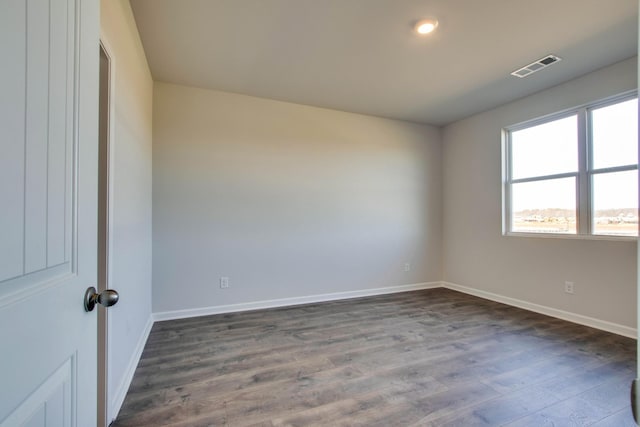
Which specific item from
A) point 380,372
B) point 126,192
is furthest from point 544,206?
point 126,192

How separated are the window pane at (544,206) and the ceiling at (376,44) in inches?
44.9

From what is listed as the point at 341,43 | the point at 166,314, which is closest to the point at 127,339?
the point at 166,314

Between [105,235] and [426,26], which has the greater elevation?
[426,26]

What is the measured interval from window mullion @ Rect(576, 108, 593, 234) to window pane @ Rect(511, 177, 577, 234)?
0.07 metres

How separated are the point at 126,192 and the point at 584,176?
432 centimetres

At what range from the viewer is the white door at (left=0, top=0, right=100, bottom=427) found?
1.60 feet

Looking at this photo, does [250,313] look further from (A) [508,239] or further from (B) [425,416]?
(A) [508,239]

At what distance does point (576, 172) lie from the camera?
3316mm

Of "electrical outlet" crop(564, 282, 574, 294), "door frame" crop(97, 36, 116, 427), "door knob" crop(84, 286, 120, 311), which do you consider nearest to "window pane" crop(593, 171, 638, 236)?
"electrical outlet" crop(564, 282, 574, 294)

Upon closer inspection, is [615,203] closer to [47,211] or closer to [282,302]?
[282,302]

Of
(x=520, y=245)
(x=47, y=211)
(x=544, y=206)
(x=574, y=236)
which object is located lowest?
(x=520, y=245)

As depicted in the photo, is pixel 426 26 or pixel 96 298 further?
pixel 426 26

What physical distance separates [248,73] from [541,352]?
12.3 feet

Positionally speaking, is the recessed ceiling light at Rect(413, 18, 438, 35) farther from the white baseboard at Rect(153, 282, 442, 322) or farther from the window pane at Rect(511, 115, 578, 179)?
the white baseboard at Rect(153, 282, 442, 322)
